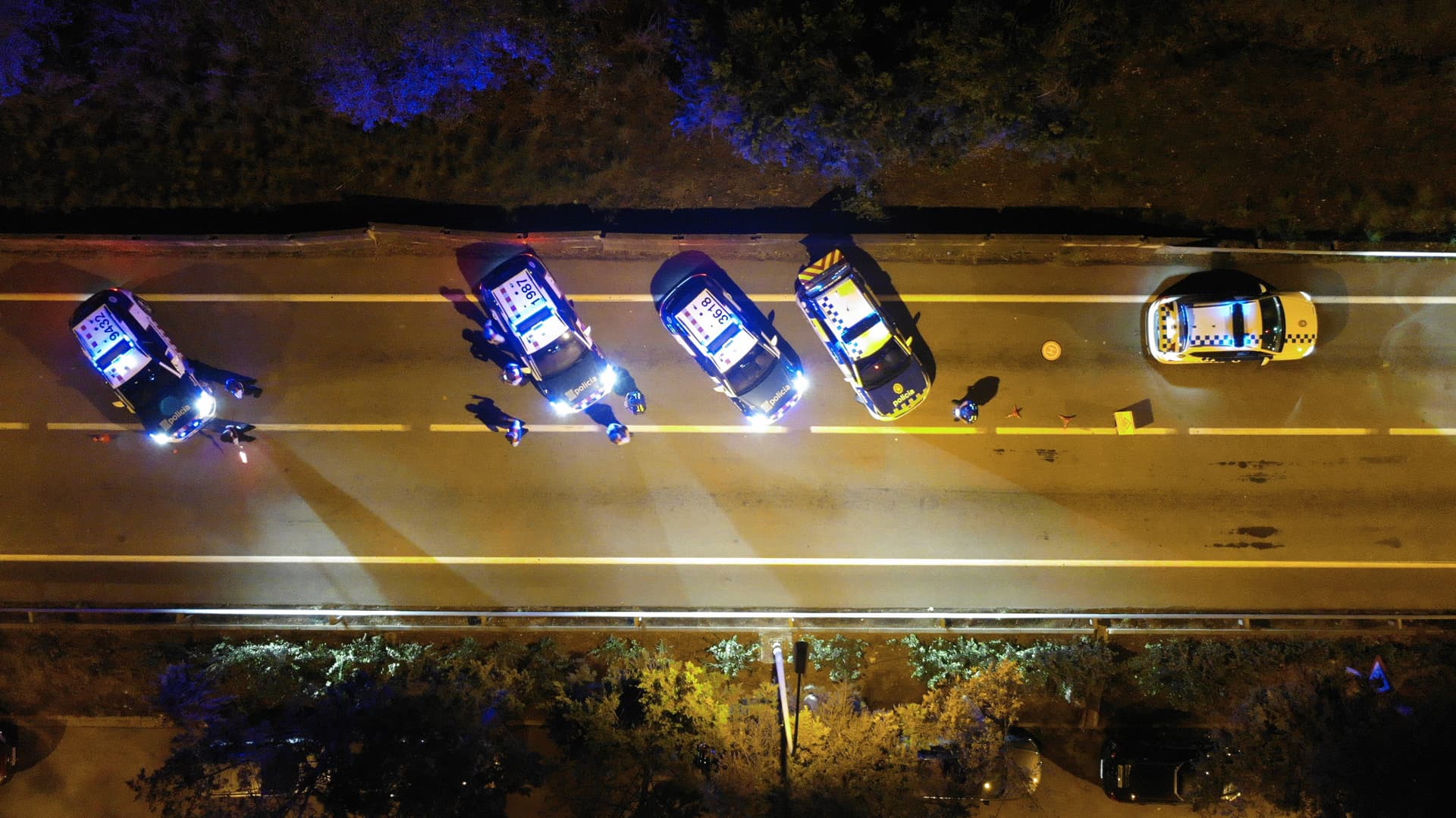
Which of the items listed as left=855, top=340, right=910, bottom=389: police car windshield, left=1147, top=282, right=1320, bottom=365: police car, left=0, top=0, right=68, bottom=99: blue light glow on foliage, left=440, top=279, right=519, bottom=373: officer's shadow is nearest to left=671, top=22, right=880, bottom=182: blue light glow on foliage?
left=855, top=340, right=910, bottom=389: police car windshield

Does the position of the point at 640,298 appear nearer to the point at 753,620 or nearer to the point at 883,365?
the point at 883,365

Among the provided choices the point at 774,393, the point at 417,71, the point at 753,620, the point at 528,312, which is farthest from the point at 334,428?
the point at 753,620

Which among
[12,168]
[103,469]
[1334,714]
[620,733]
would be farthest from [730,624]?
[12,168]

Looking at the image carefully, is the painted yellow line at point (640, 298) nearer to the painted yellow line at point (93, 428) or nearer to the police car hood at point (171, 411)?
the police car hood at point (171, 411)

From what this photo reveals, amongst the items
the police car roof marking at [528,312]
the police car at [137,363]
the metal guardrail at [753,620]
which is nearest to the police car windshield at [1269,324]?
the metal guardrail at [753,620]

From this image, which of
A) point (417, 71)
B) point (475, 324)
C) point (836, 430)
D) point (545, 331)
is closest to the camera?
point (545, 331)

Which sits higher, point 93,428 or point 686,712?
point 93,428

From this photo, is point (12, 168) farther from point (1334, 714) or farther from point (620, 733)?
point (1334, 714)

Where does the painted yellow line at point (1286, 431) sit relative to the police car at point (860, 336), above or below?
below
